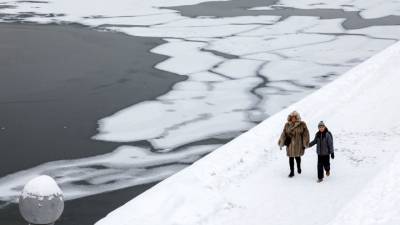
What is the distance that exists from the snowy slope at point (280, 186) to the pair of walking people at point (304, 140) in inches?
13.1

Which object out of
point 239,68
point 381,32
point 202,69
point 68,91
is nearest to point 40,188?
point 68,91

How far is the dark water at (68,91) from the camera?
1076 cm

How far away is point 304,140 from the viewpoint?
846 cm

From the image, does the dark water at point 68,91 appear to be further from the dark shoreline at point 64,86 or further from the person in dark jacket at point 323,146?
the person in dark jacket at point 323,146

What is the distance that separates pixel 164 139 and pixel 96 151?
144 centimetres

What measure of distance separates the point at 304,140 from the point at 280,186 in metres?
0.72

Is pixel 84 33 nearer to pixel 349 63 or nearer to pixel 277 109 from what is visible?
pixel 349 63

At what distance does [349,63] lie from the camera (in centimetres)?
1995

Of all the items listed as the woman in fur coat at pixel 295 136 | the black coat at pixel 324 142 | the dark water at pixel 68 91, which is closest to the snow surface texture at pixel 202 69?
the dark water at pixel 68 91

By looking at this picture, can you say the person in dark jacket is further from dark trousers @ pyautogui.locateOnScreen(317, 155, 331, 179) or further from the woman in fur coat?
the woman in fur coat

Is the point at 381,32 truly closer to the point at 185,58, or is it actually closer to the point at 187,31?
the point at 187,31

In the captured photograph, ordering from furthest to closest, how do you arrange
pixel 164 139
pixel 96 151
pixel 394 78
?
pixel 394 78 → pixel 164 139 → pixel 96 151

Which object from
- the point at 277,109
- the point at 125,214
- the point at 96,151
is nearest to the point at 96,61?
the point at 277,109

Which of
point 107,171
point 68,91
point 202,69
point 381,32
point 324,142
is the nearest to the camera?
point 324,142
